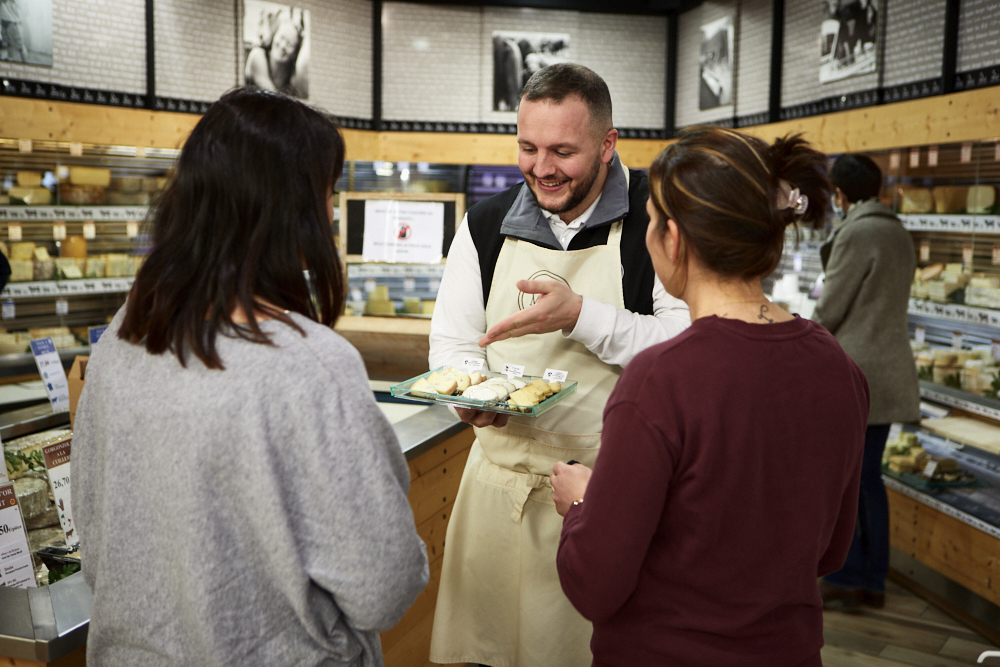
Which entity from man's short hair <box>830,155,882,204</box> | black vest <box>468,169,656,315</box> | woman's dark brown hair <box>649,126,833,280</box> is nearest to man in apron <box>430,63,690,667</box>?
black vest <box>468,169,656,315</box>

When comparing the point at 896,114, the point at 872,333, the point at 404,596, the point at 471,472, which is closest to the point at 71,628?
the point at 404,596

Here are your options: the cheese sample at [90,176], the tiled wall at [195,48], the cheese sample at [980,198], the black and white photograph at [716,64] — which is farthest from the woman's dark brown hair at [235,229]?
the black and white photograph at [716,64]

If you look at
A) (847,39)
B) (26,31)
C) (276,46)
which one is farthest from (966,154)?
(26,31)

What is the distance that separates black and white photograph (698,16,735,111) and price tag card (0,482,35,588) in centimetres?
571

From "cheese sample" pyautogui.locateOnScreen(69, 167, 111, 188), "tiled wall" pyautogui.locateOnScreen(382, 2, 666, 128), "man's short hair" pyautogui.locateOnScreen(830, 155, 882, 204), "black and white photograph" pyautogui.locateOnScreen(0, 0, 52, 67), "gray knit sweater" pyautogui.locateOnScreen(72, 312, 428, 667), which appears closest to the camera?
"gray knit sweater" pyautogui.locateOnScreen(72, 312, 428, 667)

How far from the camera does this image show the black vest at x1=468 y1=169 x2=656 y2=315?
198 cm

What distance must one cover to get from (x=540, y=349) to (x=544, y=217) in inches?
13.5

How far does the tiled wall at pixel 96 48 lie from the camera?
468cm

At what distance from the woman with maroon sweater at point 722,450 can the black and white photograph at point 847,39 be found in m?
4.06

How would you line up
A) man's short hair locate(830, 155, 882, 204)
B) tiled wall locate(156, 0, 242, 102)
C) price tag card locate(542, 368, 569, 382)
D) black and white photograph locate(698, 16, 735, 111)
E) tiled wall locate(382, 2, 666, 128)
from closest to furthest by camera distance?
price tag card locate(542, 368, 569, 382)
man's short hair locate(830, 155, 882, 204)
tiled wall locate(156, 0, 242, 102)
black and white photograph locate(698, 16, 735, 111)
tiled wall locate(382, 2, 666, 128)

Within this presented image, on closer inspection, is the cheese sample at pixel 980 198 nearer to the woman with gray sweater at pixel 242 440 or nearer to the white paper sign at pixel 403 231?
the white paper sign at pixel 403 231

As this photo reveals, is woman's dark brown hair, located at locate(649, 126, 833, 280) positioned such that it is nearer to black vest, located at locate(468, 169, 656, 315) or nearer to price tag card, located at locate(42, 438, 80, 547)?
black vest, located at locate(468, 169, 656, 315)

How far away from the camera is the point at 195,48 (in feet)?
17.4

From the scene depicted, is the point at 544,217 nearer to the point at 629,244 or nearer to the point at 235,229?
the point at 629,244
